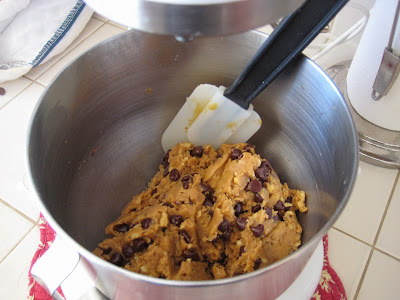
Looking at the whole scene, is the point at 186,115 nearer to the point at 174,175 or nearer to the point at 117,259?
the point at 174,175

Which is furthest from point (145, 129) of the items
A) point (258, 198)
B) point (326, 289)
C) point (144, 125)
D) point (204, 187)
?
point (326, 289)

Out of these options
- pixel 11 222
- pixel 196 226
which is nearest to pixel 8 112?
Answer: pixel 11 222

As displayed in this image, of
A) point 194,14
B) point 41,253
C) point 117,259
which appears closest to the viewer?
point 194,14

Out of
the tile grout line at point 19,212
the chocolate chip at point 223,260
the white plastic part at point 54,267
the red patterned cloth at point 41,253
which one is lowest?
the red patterned cloth at point 41,253

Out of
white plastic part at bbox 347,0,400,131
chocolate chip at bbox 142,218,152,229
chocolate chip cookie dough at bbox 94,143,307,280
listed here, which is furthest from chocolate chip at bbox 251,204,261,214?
white plastic part at bbox 347,0,400,131

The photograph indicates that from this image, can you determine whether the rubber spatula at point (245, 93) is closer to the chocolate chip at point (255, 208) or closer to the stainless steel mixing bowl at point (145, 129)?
the stainless steel mixing bowl at point (145, 129)

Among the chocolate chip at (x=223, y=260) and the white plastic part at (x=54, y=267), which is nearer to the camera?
the white plastic part at (x=54, y=267)

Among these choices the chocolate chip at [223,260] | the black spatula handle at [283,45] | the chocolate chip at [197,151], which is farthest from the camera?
the chocolate chip at [197,151]

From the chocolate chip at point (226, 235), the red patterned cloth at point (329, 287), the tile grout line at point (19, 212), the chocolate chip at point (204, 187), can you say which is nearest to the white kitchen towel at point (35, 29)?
the tile grout line at point (19, 212)
